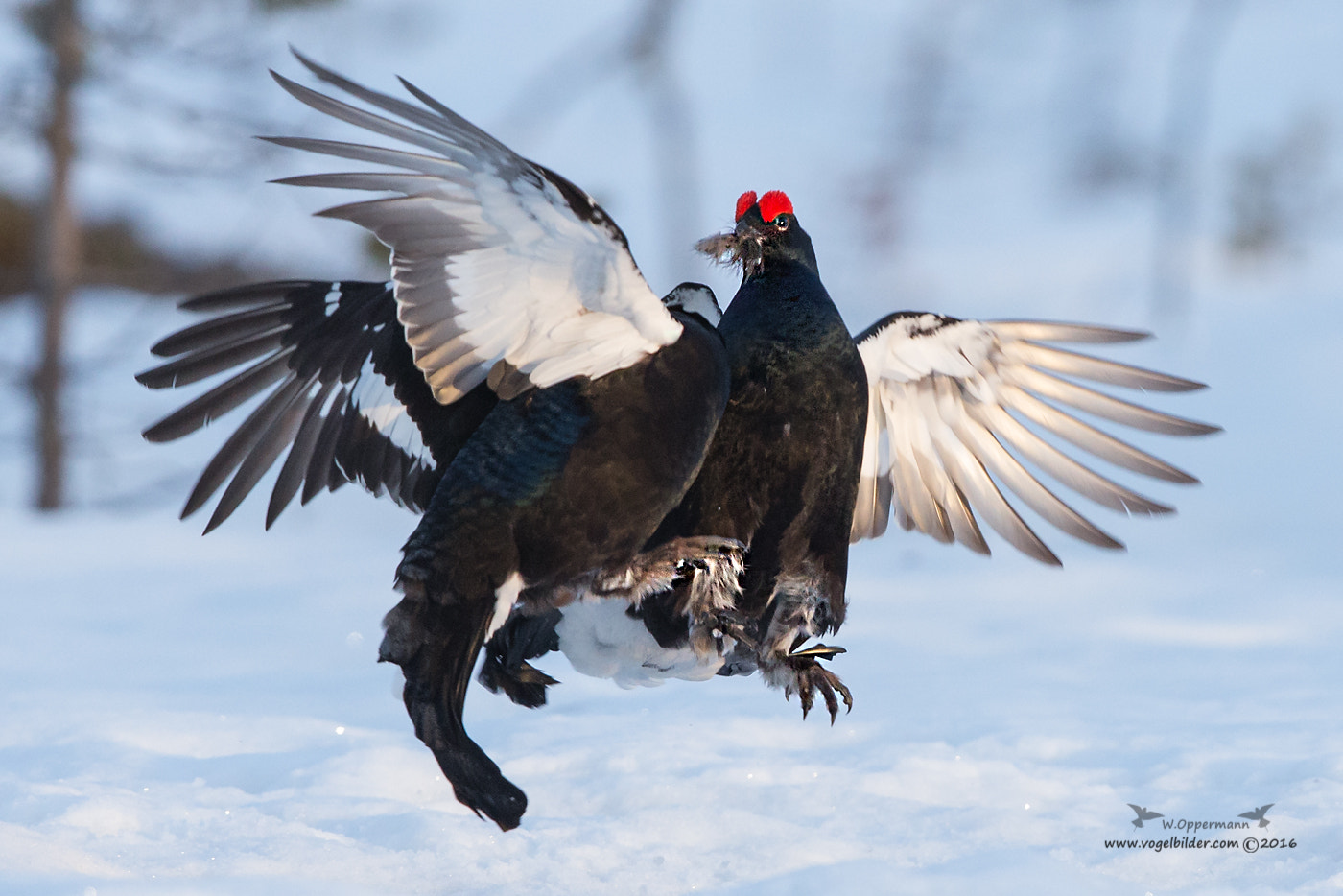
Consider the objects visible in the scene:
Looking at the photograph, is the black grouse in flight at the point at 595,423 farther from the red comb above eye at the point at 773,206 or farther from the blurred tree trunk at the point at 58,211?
the blurred tree trunk at the point at 58,211

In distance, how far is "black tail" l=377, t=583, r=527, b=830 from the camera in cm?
237

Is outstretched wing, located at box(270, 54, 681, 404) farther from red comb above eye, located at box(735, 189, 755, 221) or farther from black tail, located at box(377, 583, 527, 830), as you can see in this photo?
red comb above eye, located at box(735, 189, 755, 221)

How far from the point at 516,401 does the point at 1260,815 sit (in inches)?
68.4

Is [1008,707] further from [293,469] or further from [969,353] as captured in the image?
[293,469]

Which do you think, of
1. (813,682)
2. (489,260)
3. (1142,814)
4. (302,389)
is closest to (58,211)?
(302,389)

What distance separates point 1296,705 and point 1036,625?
1346mm

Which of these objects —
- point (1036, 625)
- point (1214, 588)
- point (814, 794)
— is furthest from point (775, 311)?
point (1214, 588)

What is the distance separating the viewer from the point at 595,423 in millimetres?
2449

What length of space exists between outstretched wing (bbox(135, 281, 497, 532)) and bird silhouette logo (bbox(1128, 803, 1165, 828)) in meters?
1.74

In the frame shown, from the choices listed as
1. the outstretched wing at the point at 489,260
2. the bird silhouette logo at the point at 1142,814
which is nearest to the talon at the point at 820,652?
the bird silhouette logo at the point at 1142,814

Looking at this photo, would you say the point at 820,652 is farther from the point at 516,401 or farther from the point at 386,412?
the point at 386,412

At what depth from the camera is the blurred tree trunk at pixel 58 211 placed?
7.71 meters

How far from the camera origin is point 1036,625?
466cm

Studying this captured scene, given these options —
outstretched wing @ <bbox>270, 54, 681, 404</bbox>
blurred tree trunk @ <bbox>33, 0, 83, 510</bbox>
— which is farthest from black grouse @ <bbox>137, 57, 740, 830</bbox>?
blurred tree trunk @ <bbox>33, 0, 83, 510</bbox>
